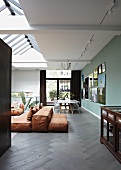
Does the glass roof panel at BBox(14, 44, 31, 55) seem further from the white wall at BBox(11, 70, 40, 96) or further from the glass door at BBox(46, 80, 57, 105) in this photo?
the glass door at BBox(46, 80, 57, 105)

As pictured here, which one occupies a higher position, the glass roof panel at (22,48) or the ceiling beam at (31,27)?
the glass roof panel at (22,48)

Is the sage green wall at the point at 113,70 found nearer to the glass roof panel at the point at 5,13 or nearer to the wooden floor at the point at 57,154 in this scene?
the wooden floor at the point at 57,154

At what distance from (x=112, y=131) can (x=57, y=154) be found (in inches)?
48.0

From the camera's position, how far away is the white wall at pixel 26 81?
14.6 m

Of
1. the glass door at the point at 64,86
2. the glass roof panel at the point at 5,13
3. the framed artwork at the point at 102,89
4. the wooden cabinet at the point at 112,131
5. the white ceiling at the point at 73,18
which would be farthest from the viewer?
the glass door at the point at 64,86

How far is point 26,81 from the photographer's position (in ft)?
48.0

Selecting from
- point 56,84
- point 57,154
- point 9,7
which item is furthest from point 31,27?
point 56,84

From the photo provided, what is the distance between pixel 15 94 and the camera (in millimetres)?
10211

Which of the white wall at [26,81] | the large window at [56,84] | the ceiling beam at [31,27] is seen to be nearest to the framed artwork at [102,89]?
the ceiling beam at [31,27]

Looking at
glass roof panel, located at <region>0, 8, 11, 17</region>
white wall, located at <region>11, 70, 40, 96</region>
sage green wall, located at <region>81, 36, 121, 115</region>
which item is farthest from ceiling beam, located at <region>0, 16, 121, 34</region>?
white wall, located at <region>11, 70, 40, 96</region>

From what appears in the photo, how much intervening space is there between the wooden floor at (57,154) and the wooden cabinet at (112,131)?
148mm

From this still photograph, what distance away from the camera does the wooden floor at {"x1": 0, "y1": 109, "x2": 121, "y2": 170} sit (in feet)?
9.39

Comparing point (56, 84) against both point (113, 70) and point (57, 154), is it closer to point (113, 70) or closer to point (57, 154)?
point (113, 70)

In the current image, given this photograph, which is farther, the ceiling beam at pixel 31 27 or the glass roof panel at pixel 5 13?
the glass roof panel at pixel 5 13
